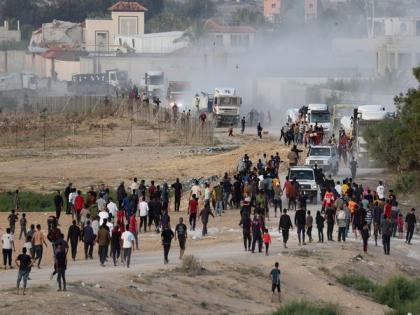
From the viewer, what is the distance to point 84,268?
32562 millimetres

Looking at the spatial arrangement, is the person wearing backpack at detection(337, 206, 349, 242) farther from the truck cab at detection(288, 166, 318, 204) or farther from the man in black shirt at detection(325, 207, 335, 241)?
the truck cab at detection(288, 166, 318, 204)

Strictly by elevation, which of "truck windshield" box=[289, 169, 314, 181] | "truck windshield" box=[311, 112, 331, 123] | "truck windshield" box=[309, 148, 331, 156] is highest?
"truck windshield" box=[311, 112, 331, 123]

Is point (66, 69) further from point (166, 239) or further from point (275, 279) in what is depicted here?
point (275, 279)

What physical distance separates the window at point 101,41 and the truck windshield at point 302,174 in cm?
9798

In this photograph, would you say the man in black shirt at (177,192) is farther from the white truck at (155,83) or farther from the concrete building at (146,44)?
the concrete building at (146,44)

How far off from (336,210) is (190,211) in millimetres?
3712

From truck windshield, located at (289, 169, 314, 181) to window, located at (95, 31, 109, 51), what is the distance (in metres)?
98.0

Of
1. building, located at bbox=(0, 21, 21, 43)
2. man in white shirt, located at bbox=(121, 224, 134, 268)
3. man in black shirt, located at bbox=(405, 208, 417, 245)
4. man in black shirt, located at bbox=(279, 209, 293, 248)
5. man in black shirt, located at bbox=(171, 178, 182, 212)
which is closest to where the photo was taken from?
man in white shirt, located at bbox=(121, 224, 134, 268)

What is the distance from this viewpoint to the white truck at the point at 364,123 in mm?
55062

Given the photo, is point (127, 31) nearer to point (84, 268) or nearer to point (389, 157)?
point (389, 157)

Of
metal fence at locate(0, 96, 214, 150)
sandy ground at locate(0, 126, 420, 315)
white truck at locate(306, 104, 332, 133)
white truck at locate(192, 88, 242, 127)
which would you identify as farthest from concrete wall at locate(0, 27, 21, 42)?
sandy ground at locate(0, 126, 420, 315)

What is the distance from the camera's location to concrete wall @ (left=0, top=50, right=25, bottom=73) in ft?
474

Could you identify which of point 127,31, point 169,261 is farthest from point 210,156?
point 127,31

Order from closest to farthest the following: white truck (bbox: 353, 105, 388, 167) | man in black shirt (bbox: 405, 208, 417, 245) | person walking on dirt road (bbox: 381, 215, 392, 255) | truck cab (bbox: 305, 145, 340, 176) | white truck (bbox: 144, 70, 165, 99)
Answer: person walking on dirt road (bbox: 381, 215, 392, 255), man in black shirt (bbox: 405, 208, 417, 245), truck cab (bbox: 305, 145, 340, 176), white truck (bbox: 353, 105, 388, 167), white truck (bbox: 144, 70, 165, 99)
